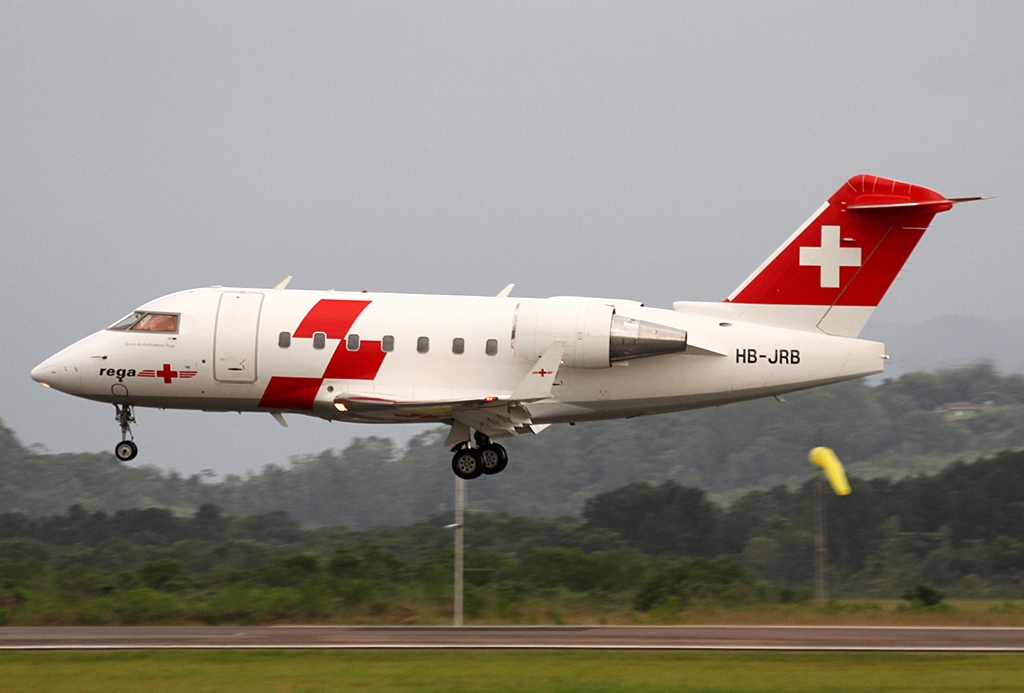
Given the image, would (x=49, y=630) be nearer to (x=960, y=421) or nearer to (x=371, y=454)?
(x=371, y=454)

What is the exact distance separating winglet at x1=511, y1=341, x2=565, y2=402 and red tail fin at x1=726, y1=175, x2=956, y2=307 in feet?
14.8

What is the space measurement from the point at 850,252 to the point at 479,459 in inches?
355

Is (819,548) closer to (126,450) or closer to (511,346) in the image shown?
(511,346)

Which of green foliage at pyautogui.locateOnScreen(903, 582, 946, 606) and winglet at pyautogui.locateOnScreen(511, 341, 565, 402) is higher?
winglet at pyautogui.locateOnScreen(511, 341, 565, 402)

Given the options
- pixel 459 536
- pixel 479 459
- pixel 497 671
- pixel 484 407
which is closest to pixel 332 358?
pixel 484 407

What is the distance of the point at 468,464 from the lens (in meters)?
26.1

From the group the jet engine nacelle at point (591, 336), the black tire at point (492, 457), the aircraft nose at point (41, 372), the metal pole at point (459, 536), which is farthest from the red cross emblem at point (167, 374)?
the metal pole at point (459, 536)

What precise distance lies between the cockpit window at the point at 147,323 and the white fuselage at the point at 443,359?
0.60 feet

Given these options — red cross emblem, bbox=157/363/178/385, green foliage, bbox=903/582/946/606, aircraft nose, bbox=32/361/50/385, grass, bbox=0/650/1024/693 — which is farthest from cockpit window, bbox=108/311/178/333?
green foliage, bbox=903/582/946/606

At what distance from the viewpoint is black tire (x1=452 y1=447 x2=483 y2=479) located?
26.1 metres

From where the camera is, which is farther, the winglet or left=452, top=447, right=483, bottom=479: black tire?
left=452, top=447, right=483, bottom=479: black tire

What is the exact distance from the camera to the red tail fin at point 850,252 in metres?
25.7

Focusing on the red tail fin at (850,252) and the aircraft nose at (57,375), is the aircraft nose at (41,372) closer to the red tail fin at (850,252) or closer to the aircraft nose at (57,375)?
the aircraft nose at (57,375)

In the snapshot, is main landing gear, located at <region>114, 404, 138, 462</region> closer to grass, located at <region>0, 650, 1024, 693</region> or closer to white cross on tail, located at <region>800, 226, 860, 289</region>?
grass, located at <region>0, 650, 1024, 693</region>
